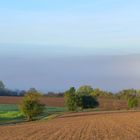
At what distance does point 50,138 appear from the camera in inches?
1447

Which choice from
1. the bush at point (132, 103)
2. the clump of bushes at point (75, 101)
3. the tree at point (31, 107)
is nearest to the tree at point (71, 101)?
the clump of bushes at point (75, 101)

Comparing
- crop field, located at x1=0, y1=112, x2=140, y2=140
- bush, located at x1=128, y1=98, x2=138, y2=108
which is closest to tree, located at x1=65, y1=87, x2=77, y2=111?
bush, located at x1=128, y1=98, x2=138, y2=108

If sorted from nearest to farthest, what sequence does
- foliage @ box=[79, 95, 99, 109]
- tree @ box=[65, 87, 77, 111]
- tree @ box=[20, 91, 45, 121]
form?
tree @ box=[20, 91, 45, 121], tree @ box=[65, 87, 77, 111], foliage @ box=[79, 95, 99, 109]

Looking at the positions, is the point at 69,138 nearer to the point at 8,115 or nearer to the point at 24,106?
the point at 24,106

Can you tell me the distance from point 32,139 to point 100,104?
4669 inches

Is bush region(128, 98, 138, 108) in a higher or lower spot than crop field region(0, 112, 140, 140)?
higher

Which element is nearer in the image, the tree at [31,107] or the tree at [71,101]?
the tree at [31,107]

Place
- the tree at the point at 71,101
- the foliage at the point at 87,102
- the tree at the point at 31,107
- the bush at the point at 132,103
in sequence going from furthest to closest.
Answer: the bush at the point at 132,103
the foliage at the point at 87,102
the tree at the point at 71,101
the tree at the point at 31,107

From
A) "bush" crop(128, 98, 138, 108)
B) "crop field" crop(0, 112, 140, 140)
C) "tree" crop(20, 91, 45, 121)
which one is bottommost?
"crop field" crop(0, 112, 140, 140)

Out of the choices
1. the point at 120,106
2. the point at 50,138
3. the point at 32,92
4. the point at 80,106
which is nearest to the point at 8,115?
the point at 32,92

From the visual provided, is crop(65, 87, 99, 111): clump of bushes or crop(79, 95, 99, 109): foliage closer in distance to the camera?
crop(65, 87, 99, 111): clump of bushes

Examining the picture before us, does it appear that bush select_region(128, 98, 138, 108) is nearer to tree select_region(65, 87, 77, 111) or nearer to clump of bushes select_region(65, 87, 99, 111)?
clump of bushes select_region(65, 87, 99, 111)

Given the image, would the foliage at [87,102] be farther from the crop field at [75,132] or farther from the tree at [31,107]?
the crop field at [75,132]

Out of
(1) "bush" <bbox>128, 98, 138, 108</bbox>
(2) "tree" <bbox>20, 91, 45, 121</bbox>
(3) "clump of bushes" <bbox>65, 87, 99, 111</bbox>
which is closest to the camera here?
(2) "tree" <bbox>20, 91, 45, 121</bbox>
